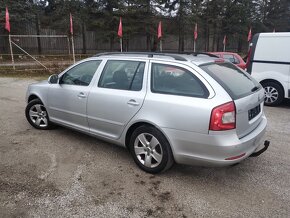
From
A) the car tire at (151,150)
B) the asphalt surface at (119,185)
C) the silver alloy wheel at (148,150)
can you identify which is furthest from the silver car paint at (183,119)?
the asphalt surface at (119,185)

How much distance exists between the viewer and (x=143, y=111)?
11.2ft

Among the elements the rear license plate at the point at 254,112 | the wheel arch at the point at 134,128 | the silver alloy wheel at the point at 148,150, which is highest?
the rear license plate at the point at 254,112

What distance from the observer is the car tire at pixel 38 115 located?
506 centimetres

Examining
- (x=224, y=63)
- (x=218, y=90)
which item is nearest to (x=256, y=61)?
(x=224, y=63)

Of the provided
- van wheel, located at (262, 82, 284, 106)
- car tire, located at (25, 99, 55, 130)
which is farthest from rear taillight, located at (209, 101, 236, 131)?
van wheel, located at (262, 82, 284, 106)

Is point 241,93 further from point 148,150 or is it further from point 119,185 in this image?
point 119,185

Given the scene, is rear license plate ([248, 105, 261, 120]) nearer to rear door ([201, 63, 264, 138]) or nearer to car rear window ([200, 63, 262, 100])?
rear door ([201, 63, 264, 138])

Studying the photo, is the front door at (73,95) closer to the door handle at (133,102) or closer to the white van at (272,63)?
the door handle at (133,102)

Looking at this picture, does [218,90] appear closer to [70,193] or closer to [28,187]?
[70,193]

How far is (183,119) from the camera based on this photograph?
3.08m

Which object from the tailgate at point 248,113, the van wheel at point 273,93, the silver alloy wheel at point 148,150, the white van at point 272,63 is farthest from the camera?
the van wheel at point 273,93

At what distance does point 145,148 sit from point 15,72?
12.8 meters

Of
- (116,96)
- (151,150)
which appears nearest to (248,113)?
(151,150)

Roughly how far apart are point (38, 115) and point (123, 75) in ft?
7.28
